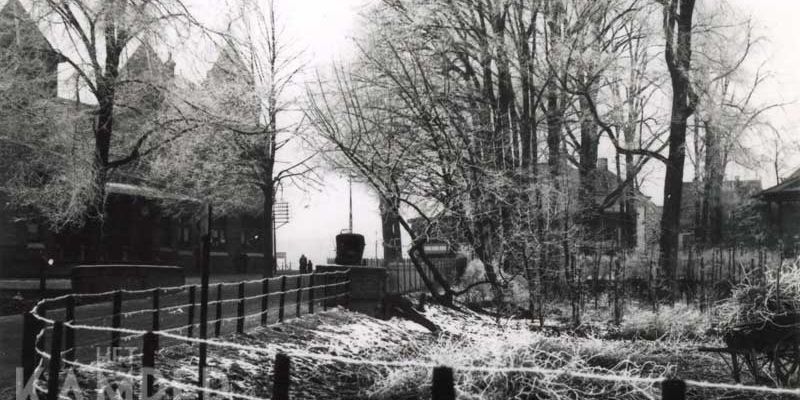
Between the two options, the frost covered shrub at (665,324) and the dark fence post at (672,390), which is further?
the frost covered shrub at (665,324)

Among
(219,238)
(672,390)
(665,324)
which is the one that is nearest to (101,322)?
(665,324)

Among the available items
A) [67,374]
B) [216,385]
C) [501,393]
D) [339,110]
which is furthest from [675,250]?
[67,374]

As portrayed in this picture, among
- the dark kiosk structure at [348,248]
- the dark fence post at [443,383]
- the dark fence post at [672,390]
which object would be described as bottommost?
the dark fence post at [443,383]

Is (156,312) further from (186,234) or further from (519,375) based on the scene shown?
(186,234)

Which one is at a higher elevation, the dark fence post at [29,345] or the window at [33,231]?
the window at [33,231]

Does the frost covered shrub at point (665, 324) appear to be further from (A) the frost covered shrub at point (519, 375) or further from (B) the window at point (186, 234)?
(B) the window at point (186, 234)

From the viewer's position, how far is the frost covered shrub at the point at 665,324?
15797 millimetres

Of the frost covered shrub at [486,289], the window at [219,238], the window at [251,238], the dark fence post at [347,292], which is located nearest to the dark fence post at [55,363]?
the dark fence post at [347,292]

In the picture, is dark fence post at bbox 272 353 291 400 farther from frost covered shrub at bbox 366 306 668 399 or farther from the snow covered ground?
frost covered shrub at bbox 366 306 668 399

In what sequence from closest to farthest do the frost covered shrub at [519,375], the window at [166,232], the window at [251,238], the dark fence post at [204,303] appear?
1. the dark fence post at [204,303]
2. the frost covered shrub at [519,375]
3. the window at [166,232]
4. the window at [251,238]

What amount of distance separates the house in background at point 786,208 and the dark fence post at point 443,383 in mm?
29464

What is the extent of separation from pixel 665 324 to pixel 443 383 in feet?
41.9

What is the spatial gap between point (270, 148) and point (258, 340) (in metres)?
22.4

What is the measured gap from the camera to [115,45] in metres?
21.0
